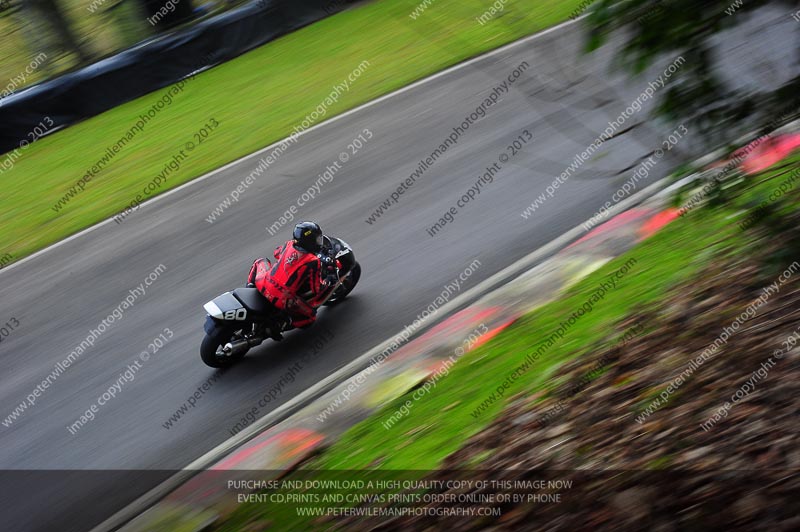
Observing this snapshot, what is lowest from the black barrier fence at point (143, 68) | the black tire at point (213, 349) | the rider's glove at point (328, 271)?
the black tire at point (213, 349)

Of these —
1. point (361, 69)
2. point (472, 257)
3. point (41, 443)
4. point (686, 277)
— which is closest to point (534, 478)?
point (686, 277)

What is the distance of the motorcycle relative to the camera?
9383mm

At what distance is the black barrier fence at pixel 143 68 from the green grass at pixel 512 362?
14575mm

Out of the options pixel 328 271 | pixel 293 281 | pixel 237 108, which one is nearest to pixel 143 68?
pixel 237 108

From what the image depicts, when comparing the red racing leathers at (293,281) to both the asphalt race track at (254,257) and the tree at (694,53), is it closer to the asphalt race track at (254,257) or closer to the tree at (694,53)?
the asphalt race track at (254,257)

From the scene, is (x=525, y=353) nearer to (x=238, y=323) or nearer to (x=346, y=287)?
(x=346, y=287)

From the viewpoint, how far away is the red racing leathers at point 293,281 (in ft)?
31.1

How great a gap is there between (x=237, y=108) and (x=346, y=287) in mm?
9492

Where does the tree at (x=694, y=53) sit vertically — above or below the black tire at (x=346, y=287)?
above

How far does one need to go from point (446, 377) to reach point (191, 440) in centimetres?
297

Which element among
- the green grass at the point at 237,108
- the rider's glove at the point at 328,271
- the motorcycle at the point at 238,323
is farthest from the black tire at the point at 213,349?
the green grass at the point at 237,108

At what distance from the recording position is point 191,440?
339 inches

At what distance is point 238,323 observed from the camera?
9414 millimetres

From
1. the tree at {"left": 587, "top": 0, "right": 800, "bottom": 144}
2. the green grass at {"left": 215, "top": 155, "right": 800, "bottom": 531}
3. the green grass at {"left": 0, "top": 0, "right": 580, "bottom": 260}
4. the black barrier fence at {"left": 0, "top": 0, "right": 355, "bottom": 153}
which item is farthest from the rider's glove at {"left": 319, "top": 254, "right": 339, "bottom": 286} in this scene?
the black barrier fence at {"left": 0, "top": 0, "right": 355, "bottom": 153}
